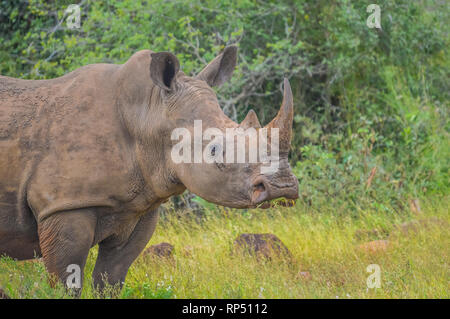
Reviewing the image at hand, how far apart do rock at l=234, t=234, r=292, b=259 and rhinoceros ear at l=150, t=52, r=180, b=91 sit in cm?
217

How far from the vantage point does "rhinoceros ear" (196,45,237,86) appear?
4594mm

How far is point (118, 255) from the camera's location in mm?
4598

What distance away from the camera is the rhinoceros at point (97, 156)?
398 centimetres

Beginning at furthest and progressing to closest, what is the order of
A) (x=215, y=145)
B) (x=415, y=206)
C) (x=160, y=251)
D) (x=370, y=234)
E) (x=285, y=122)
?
(x=415, y=206), (x=370, y=234), (x=160, y=251), (x=215, y=145), (x=285, y=122)

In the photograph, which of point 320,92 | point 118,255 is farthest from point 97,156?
point 320,92

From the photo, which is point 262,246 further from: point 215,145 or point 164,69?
point 164,69

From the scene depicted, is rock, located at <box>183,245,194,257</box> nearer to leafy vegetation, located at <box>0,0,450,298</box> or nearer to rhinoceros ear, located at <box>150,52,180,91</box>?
leafy vegetation, located at <box>0,0,450,298</box>

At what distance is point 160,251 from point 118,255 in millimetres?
1565

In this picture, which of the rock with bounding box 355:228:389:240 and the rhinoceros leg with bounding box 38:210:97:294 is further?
the rock with bounding box 355:228:389:240

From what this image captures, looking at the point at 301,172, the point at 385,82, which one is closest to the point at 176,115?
the point at 301,172

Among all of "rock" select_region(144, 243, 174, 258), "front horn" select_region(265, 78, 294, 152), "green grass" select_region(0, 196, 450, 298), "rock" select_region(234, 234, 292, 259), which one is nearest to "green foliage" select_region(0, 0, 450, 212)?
"green grass" select_region(0, 196, 450, 298)

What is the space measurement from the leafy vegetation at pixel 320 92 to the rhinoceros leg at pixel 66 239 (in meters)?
1.42

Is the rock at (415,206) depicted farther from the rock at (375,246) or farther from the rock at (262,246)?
the rock at (262,246)

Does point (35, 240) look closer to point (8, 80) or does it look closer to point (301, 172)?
point (8, 80)
